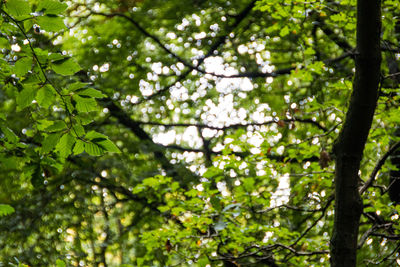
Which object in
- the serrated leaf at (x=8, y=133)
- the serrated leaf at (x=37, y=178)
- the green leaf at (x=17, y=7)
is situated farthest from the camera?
the serrated leaf at (x=37, y=178)

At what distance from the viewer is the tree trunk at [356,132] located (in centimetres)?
204

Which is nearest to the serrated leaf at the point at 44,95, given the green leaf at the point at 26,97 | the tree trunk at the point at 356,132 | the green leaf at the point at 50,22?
the green leaf at the point at 26,97

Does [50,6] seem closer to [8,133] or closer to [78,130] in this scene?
[78,130]

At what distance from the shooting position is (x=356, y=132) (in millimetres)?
2307

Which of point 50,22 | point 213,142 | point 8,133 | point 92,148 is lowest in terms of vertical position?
point 92,148

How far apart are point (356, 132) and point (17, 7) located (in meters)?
1.79

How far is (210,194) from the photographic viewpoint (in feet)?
12.3

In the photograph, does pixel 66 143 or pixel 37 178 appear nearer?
pixel 66 143

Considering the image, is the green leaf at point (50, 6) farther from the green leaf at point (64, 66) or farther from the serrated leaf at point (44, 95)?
the serrated leaf at point (44, 95)

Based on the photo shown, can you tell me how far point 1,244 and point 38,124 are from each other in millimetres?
2287

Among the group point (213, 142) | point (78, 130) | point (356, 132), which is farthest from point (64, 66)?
point (213, 142)

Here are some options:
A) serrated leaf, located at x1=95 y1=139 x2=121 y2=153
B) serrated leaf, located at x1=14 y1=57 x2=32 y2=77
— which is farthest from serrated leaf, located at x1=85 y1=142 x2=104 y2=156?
serrated leaf, located at x1=14 y1=57 x2=32 y2=77

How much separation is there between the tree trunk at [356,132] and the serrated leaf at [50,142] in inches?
58.6

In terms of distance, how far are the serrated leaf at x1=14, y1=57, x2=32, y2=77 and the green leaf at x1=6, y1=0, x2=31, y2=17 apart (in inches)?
6.5
